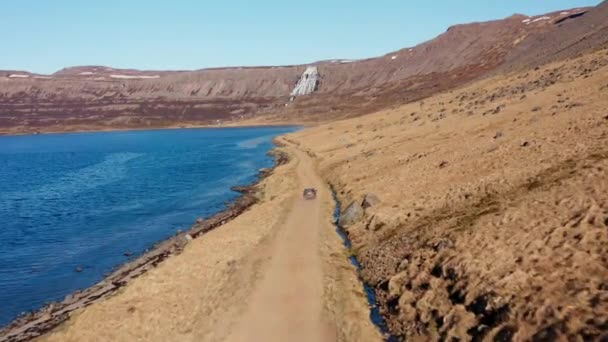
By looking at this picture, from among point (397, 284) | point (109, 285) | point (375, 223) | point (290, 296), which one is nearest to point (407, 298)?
point (397, 284)

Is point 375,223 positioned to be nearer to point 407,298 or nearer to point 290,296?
point 290,296

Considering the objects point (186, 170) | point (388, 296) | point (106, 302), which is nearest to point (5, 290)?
point (106, 302)

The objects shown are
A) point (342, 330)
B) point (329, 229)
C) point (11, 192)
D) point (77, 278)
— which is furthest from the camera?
point (11, 192)

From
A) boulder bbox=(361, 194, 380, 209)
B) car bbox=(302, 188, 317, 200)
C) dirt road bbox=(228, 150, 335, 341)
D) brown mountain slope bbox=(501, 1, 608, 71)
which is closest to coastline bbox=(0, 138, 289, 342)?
car bbox=(302, 188, 317, 200)

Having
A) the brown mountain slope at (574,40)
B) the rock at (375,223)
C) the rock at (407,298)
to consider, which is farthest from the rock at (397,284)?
the brown mountain slope at (574,40)

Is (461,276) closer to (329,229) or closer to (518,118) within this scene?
(329,229)

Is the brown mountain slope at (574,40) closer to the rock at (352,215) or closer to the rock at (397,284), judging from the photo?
the rock at (352,215)
